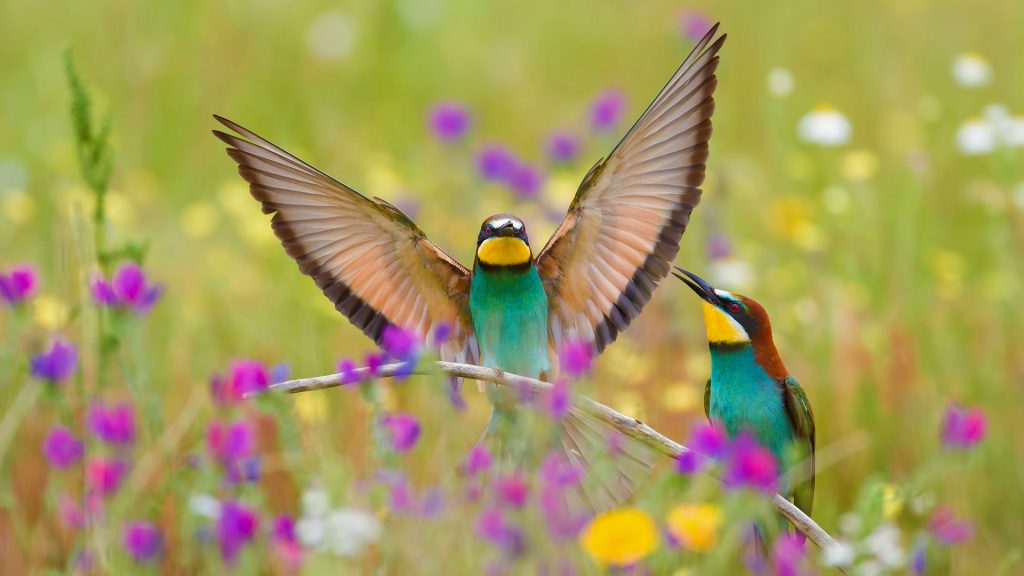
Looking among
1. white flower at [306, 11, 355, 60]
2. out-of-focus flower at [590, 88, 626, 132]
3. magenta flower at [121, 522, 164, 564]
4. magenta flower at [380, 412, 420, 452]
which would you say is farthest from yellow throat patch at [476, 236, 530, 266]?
white flower at [306, 11, 355, 60]

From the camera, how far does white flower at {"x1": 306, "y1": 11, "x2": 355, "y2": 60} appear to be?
5789mm

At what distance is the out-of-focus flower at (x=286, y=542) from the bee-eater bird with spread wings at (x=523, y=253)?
1.13ft

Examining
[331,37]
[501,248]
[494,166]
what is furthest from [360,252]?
[331,37]

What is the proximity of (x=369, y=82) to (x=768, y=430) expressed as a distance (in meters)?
4.01

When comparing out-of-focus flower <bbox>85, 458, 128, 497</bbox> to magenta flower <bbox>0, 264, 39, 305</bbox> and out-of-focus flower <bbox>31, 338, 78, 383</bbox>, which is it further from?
magenta flower <bbox>0, 264, 39, 305</bbox>

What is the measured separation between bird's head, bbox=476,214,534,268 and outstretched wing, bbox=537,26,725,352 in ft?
0.10

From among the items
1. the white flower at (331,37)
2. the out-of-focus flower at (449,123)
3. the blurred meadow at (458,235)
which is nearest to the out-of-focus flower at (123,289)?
the blurred meadow at (458,235)

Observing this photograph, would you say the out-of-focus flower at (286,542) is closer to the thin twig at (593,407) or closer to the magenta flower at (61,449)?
the thin twig at (593,407)

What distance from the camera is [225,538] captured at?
4.50ft

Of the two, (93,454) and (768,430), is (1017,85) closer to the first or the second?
(768,430)

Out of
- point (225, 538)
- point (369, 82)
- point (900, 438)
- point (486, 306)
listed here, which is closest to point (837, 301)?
point (900, 438)

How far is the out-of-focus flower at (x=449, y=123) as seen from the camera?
367 centimetres

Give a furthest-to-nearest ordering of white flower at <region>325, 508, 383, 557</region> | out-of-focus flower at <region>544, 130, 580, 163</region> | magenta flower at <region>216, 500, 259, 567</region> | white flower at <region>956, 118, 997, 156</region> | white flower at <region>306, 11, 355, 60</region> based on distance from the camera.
Answer: white flower at <region>306, 11, 355, 60</region> → out-of-focus flower at <region>544, 130, 580, 163</region> → white flower at <region>956, 118, 997, 156</region> → magenta flower at <region>216, 500, 259, 567</region> → white flower at <region>325, 508, 383, 557</region>

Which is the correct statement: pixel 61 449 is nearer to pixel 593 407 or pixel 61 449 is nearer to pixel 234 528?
pixel 234 528
